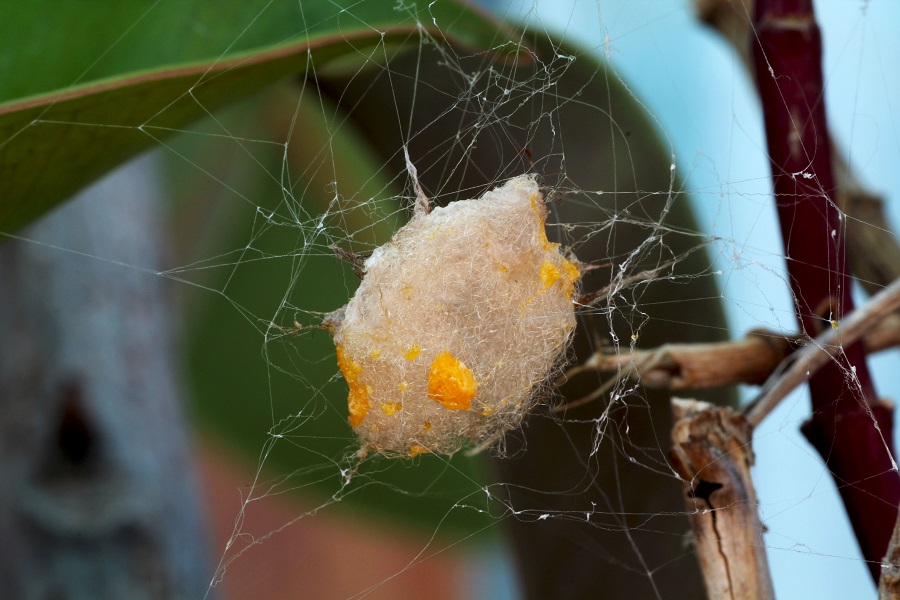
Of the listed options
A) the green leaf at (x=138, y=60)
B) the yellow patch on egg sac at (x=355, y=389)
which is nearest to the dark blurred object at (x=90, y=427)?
the green leaf at (x=138, y=60)

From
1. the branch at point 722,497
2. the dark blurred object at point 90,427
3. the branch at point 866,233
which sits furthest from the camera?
the dark blurred object at point 90,427

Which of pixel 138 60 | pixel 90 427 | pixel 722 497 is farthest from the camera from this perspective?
pixel 90 427

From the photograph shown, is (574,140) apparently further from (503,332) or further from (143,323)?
(143,323)

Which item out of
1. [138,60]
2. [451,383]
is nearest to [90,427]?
[138,60]

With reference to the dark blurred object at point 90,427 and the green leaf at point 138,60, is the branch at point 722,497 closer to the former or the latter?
the green leaf at point 138,60

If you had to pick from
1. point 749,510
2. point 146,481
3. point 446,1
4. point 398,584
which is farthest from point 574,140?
point 398,584

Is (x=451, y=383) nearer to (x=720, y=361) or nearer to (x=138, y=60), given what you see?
(x=720, y=361)
